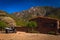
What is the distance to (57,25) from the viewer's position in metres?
51.0

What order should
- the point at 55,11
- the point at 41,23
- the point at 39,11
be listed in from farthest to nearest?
the point at 39,11 → the point at 55,11 → the point at 41,23

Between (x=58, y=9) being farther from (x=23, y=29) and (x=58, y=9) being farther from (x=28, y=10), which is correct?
(x=23, y=29)

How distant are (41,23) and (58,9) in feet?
208

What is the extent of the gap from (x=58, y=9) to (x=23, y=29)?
68.2 m

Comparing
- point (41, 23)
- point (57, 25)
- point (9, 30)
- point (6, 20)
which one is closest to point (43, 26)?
point (41, 23)

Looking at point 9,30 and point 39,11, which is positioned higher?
point 39,11

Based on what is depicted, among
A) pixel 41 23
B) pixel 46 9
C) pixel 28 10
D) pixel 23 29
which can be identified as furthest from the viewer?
pixel 28 10

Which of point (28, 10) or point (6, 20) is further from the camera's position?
point (28, 10)

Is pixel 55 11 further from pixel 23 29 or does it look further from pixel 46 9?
pixel 23 29

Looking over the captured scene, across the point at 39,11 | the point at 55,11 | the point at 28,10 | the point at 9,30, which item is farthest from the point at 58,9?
the point at 9,30

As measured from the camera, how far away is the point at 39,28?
50656 mm

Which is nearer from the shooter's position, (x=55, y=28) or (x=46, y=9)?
(x=55, y=28)

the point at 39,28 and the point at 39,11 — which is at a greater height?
the point at 39,11

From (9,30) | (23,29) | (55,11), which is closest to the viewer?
(9,30)
